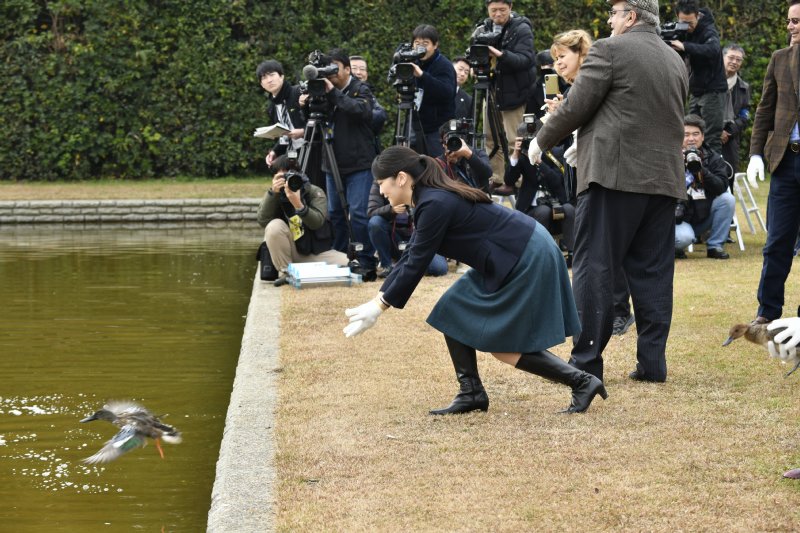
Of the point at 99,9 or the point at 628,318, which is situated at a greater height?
the point at 99,9

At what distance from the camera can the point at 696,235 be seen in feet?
38.1

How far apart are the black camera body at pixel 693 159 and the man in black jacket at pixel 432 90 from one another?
2.04m

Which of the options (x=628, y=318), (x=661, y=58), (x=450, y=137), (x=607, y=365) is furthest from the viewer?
(x=450, y=137)

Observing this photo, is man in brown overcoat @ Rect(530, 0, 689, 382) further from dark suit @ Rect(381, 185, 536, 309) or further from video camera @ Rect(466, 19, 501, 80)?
video camera @ Rect(466, 19, 501, 80)

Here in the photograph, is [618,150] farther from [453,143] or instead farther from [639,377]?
[453,143]

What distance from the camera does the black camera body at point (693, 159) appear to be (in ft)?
35.2

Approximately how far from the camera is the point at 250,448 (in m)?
5.13

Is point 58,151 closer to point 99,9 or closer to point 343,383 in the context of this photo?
point 99,9

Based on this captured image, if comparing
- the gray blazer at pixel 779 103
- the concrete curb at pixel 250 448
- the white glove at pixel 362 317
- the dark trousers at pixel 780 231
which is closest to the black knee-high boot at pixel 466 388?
the white glove at pixel 362 317

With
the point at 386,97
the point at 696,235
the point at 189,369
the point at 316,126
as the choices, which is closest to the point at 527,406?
the point at 189,369

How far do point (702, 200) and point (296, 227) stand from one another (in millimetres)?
3615

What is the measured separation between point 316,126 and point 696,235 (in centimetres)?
Result: 361

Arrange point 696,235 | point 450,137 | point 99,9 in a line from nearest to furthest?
1. point 450,137
2. point 696,235
3. point 99,9

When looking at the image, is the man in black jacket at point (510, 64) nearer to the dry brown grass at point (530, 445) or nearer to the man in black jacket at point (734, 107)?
the man in black jacket at point (734, 107)
